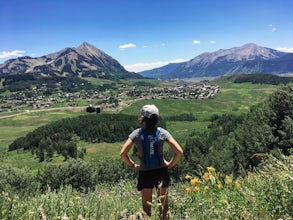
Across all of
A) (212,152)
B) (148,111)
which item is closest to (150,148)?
(148,111)

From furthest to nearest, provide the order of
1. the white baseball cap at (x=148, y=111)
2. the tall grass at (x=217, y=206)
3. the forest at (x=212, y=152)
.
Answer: the forest at (x=212, y=152) → the white baseball cap at (x=148, y=111) → the tall grass at (x=217, y=206)

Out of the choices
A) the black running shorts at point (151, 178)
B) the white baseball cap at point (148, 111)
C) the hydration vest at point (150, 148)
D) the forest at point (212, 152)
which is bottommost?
the forest at point (212, 152)

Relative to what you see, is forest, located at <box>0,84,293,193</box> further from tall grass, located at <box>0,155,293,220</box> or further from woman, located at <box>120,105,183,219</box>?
woman, located at <box>120,105,183,219</box>

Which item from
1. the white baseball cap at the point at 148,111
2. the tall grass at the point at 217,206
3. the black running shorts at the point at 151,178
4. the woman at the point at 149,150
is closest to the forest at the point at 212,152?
the tall grass at the point at 217,206

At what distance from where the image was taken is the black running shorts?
6414mm

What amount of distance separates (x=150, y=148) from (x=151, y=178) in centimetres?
62

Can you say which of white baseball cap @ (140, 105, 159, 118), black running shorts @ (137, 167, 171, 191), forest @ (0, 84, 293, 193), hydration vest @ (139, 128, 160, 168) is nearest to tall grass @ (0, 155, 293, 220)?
black running shorts @ (137, 167, 171, 191)

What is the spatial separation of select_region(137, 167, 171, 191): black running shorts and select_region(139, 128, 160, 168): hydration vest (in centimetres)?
15

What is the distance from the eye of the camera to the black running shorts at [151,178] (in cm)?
641

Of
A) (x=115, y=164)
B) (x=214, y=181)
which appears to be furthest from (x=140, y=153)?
(x=115, y=164)

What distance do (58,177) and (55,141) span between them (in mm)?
105670

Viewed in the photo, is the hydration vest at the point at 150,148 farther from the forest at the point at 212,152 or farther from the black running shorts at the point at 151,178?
the forest at the point at 212,152

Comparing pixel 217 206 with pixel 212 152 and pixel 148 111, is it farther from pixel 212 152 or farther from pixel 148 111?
pixel 212 152

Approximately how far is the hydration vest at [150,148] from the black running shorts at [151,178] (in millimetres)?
148
